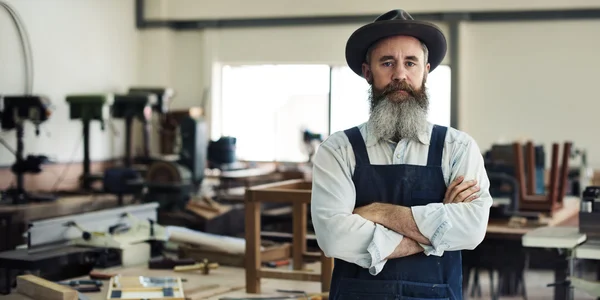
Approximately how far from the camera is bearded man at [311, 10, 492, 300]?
226 cm

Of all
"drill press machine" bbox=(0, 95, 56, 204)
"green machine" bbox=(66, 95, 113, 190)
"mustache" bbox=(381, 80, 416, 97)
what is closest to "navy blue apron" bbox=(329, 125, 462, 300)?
"mustache" bbox=(381, 80, 416, 97)

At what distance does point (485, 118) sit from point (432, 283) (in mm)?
7274

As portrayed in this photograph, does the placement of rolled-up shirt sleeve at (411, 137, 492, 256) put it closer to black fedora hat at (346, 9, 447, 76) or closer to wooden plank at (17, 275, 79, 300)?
black fedora hat at (346, 9, 447, 76)

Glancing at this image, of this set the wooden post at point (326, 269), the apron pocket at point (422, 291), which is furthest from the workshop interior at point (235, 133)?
the apron pocket at point (422, 291)

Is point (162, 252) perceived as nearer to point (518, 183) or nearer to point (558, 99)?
point (518, 183)

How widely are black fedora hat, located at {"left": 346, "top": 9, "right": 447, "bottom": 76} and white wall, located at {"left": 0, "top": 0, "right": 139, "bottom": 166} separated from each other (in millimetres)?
4956

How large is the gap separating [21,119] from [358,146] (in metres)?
4.59

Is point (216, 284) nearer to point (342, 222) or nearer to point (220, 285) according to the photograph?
point (220, 285)

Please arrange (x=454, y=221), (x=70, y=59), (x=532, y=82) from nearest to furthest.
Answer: (x=454, y=221), (x=70, y=59), (x=532, y=82)

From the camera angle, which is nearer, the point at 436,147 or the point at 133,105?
the point at 436,147

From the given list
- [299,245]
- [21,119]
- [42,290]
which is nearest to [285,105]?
[21,119]

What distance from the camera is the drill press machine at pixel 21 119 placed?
629cm

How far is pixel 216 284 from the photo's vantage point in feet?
11.1

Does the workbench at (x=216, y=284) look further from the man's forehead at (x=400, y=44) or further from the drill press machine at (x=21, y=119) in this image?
the drill press machine at (x=21, y=119)
